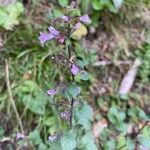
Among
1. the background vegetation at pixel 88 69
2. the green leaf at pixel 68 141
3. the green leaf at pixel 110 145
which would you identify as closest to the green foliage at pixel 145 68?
the background vegetation at pixel 88 69

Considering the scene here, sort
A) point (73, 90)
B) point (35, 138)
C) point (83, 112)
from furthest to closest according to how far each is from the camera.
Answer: point (35, 138) < point (83, 112) < point (73, 90)

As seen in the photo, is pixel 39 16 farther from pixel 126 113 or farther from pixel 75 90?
pixel 75 90

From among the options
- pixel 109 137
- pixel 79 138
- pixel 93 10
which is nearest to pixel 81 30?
pixel 93 10

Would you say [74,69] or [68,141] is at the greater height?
[74,69]

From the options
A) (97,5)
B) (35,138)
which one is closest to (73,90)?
(35,138)

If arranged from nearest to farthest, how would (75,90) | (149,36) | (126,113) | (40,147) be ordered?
(75,90) → (40,147) → (126,113) → (149,36)

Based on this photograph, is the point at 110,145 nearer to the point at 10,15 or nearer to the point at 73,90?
the point at 73,90
